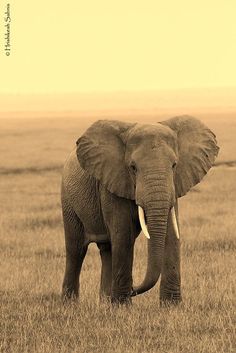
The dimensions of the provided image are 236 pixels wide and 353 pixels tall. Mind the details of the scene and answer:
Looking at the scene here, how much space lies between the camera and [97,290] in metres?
9.33

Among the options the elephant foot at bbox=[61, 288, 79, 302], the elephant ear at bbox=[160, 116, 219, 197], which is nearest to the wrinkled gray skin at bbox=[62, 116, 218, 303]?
the elephant ear at bbox=[160, 116, 219, 197]

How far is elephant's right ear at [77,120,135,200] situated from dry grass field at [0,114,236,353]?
3.59 feet

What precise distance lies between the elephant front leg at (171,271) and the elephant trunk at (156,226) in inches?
18.4

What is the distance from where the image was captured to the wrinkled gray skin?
671 cm

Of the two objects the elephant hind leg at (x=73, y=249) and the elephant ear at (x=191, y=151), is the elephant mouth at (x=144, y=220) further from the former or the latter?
the elephant hind leg at (x=73, y=249)

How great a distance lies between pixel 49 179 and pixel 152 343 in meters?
15.3

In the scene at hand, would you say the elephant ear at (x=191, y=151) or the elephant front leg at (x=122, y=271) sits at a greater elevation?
the elephant ear at (x=191, y=151)

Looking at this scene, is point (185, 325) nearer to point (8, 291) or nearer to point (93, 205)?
point (93, 205)

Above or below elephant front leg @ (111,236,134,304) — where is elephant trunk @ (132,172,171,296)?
above

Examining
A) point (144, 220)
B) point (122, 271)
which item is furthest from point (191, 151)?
point (122, 271)

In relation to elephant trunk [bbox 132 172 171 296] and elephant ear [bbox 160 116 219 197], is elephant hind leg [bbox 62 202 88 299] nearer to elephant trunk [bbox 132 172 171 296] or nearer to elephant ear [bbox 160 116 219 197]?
elephant ear [bbox 160 116 219 197]

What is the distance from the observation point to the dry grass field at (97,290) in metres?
6.47

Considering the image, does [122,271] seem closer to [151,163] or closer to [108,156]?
[108,156]

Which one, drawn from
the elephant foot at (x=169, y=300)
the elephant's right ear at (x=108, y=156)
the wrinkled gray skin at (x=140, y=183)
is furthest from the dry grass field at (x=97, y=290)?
the elephant's right ear at (x=108, y=156)
